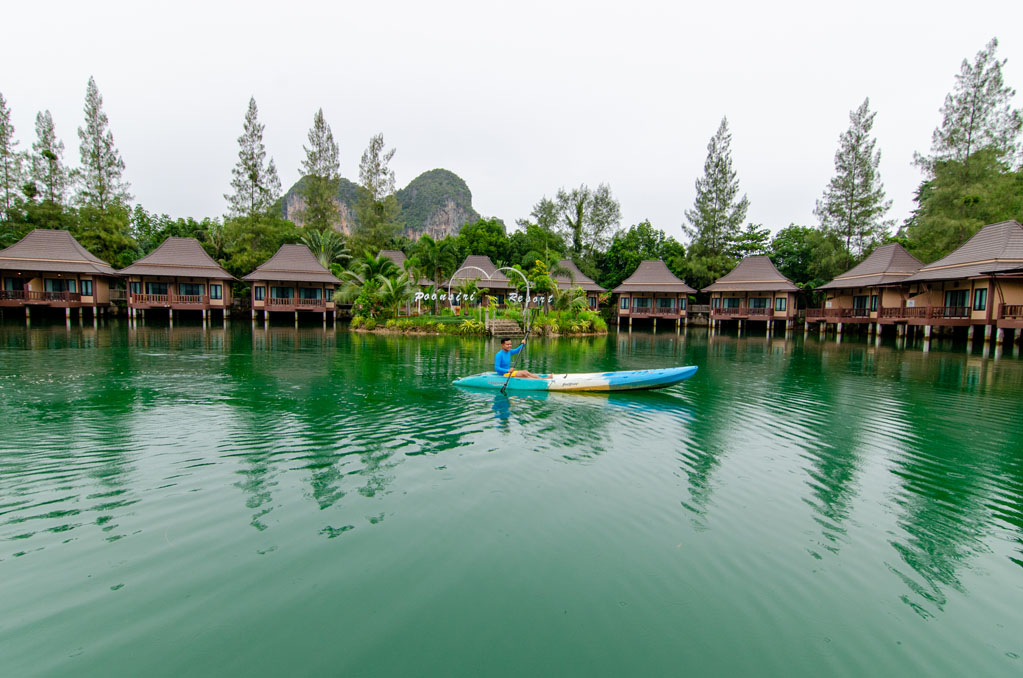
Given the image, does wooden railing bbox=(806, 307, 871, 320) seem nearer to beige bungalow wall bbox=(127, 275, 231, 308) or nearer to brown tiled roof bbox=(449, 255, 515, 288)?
brown tiled roof bbox=(449, 255, 515, 288)

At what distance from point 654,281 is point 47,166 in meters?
45.5

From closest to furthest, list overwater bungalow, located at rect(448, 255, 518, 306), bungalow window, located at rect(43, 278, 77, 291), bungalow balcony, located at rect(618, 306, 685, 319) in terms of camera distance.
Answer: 1. bungalow window, located at rect(43, 278, 77, 291)
2. bungalow balcony, located at rect(618, 306, 685, 319)
3. overwater bungalow, located at rect(448, 255, 518, 306)

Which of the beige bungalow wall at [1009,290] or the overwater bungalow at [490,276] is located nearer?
the beige bungalow wall at [1009,290]

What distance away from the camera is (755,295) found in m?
38.3

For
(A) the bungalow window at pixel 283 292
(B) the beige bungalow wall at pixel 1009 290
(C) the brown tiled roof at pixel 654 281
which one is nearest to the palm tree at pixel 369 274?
(A) the bungalow window at pixel 283 292

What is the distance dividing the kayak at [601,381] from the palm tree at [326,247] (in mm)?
32603

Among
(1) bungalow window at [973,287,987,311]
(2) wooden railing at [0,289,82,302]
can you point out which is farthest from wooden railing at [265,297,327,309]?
(1) bungalow window at [973,287,987,311]

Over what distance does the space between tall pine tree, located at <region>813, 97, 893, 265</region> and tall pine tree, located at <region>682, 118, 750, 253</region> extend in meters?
7.19

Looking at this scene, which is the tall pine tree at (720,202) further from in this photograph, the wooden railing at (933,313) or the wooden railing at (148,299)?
the wooden railing at (148,299)

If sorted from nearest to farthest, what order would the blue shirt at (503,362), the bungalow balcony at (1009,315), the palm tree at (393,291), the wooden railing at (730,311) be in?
the blue shirt at (503,362) → the bungalow balcony at (1009,315) → the palm tree at (393,291) → the wooden railing at (730,311)

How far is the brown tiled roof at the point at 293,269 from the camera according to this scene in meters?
34.2

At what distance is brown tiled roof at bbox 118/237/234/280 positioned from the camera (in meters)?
32.1

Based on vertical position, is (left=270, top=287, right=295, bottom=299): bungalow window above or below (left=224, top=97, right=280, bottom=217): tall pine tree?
below

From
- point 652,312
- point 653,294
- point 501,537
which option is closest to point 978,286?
point 652,312
